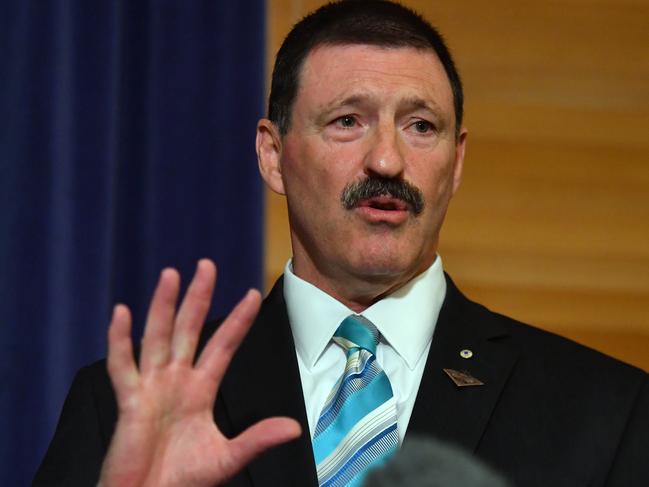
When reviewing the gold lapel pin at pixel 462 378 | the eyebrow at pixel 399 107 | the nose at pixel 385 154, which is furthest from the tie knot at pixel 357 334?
the eyebrow at pixel 399 107

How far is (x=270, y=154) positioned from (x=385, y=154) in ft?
1.14

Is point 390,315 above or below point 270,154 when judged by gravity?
below

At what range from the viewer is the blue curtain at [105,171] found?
2.24m

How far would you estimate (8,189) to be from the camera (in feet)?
7.39

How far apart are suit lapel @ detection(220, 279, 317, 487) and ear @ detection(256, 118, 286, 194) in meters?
0.22

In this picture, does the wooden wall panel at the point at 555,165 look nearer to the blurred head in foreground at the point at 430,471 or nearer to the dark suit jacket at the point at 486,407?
the dark suit jacket at the point at 486,407

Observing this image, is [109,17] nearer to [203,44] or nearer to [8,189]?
[203,44]

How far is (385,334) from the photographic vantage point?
5.89ft

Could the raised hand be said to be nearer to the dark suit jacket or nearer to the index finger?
the index finger

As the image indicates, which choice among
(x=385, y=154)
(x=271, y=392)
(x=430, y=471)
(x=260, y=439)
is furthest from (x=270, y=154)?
(x=430, y=471)

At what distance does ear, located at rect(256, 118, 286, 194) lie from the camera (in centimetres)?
204

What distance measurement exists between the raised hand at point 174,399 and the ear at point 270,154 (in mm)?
685

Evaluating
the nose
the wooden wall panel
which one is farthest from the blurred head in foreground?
the wooden wall panel

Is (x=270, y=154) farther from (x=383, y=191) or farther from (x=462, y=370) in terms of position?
(x=462, y=370)
